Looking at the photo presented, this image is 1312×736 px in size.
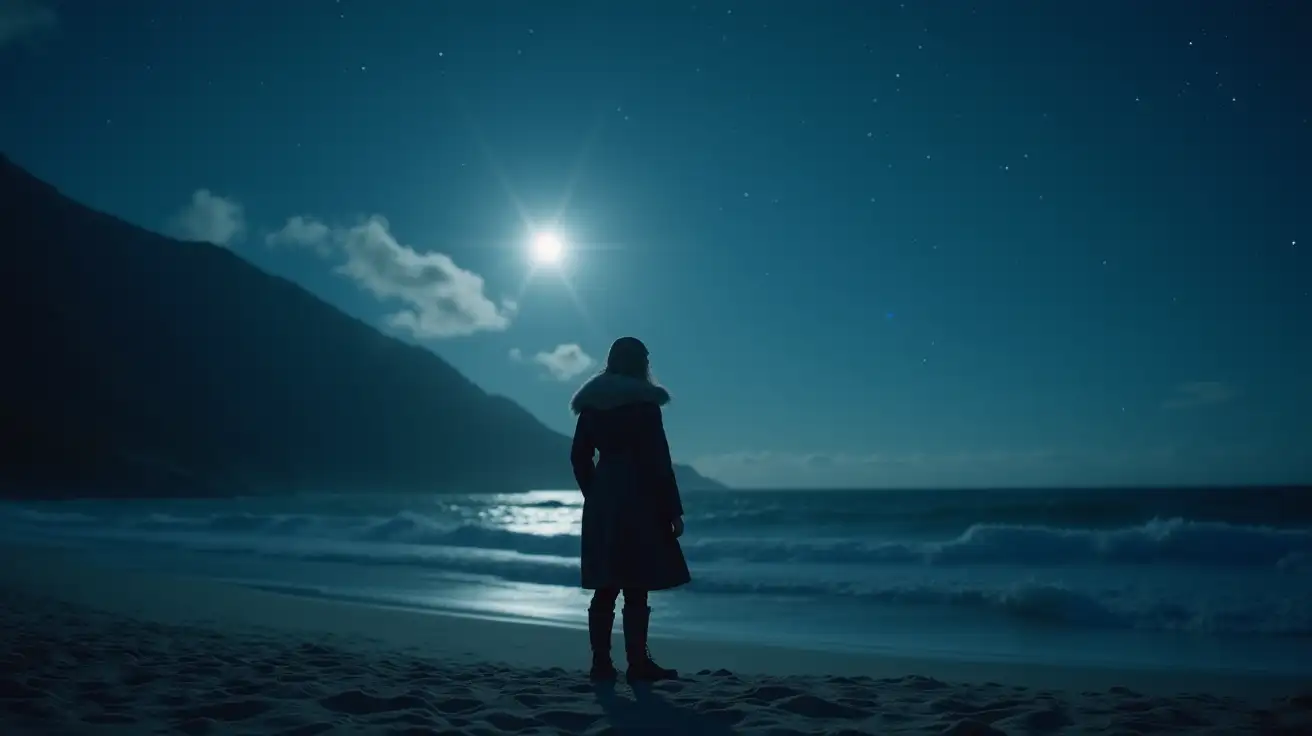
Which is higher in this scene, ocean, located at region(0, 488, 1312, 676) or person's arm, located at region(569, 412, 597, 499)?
person's arm, located at region(569, 412, 597, 499)

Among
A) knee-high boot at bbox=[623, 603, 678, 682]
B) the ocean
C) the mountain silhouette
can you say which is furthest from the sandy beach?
the mountain silhouette

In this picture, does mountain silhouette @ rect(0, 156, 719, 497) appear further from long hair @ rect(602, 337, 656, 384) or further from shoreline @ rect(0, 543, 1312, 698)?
long hair @ rect(602, 337, 656, 384)

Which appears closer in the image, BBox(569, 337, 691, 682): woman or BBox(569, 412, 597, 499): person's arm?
BBox(569, 337, 691, 682): woman

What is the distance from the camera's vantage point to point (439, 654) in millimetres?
5785

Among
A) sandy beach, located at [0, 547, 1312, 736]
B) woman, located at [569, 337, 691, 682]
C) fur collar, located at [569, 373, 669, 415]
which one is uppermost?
fur collar, located at [569, 373, 669, 415]

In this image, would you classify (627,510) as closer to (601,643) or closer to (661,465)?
(661,465)

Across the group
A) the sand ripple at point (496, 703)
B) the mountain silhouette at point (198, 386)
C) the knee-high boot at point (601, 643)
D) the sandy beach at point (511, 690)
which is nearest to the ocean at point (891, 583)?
the sandy beach at point (511, 690)

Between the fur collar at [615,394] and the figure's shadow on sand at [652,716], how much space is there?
1553 millimetres

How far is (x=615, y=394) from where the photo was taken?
4461mm

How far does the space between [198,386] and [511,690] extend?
90085mm

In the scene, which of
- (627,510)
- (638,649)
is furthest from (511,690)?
(627,510)

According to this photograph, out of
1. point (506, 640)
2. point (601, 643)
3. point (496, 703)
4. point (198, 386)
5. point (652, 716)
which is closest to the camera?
point (652, 716)

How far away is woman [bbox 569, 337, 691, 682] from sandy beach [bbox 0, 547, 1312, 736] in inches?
15.5

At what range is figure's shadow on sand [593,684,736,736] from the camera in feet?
11.1
